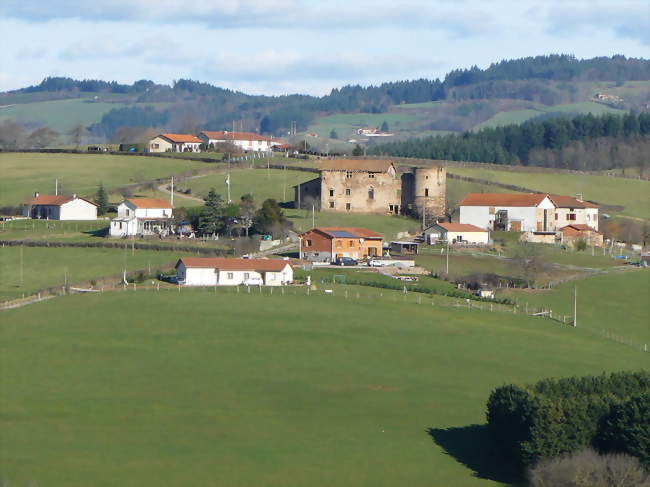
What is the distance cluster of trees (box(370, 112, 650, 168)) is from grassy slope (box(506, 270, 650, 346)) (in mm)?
81364

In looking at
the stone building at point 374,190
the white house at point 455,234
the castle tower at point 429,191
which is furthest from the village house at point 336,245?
the castle tower at point 429,191

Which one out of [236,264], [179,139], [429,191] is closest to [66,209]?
[429,191]

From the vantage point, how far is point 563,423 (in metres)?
39.5

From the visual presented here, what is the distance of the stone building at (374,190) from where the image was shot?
95.9 metres

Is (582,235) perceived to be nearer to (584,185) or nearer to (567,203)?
(567,203)

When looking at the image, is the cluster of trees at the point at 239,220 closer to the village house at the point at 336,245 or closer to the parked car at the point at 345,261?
the village house at the point at 336,245

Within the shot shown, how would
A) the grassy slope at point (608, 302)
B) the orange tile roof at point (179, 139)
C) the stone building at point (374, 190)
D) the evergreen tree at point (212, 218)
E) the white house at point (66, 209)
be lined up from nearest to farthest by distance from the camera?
1. the grassy slope at point (608, 302)
2. the evergreen tree at point (212, 218)
3. the white house at point (66, 209)
4. the stone building at point (374, 190)
5. the orange tile roof at point (179, 139)

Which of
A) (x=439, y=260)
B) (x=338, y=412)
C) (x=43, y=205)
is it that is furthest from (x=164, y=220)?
(x=338, y=412)

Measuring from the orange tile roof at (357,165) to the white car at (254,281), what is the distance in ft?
106

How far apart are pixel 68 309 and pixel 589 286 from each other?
2743 centimetres

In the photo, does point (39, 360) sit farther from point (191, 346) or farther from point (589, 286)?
point (589, 286)

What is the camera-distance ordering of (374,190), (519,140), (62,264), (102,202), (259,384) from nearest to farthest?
(259,384) → (62,264) → (102,202) → (374,190) → (519,140)

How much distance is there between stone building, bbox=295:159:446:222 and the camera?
9588 cm

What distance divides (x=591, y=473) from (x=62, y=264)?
139 ft
